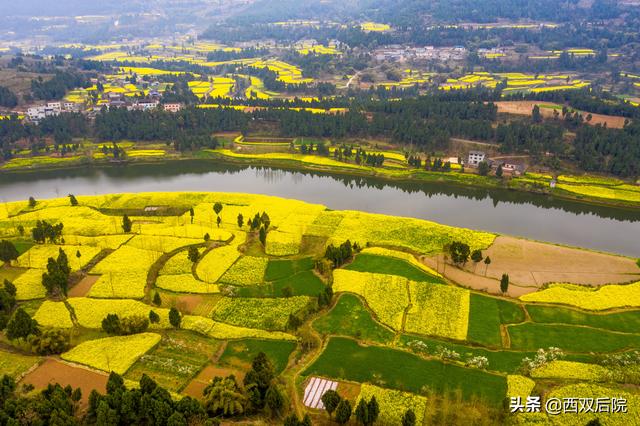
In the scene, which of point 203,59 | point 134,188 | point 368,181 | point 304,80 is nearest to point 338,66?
point 304,80

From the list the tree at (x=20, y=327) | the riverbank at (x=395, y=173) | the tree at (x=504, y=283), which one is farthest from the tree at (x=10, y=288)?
the riverbank at (x=395, y=173)

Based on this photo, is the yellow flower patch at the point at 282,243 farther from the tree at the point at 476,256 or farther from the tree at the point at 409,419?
the tree at the point at 409,419

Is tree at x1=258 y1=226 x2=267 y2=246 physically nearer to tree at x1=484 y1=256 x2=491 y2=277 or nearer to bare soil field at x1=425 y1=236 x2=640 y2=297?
bare soil field at x1=425 y1=236 x2=640 y2=297

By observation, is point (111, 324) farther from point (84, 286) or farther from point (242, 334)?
point (242, 334)

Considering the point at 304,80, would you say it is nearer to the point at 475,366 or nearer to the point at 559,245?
the point at 559,245

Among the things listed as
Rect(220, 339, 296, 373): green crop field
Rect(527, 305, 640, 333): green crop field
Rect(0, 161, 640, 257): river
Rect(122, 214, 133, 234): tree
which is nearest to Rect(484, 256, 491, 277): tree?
Rect(527, 305, 640, 333): green crop field

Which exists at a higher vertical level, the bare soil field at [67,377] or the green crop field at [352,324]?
the green crop field at [352,324]
